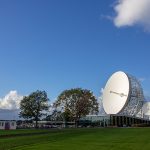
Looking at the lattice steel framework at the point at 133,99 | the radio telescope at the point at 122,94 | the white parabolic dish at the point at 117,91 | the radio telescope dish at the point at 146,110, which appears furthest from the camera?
the radio telescope dish at the point at 146,110

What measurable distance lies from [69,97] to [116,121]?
82.1 ft

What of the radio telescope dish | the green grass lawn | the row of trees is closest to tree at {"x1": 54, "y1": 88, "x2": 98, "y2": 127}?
the row of trees

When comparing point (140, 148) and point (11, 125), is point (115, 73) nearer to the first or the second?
point (11, 125)

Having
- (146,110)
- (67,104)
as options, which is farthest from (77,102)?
(146,110)

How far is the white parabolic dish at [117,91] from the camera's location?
140000 mm

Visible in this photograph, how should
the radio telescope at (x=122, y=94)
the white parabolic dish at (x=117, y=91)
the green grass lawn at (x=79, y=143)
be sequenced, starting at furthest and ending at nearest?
the radio telescope at (x=122, y=94)
the white parabolic dish at (x=117, y=91)
the green grass lawn at (x=79, y=143)

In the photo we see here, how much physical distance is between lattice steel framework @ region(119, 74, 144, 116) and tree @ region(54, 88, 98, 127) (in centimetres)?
1192

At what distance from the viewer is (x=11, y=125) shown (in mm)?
122812

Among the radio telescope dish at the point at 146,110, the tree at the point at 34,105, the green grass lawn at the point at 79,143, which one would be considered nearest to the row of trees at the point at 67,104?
the tree at the point at 34,105

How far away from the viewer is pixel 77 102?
484 feet

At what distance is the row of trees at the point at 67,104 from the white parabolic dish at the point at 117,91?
224 inches

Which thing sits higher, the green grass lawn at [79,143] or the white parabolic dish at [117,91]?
the white parabolic dish at [117,91]

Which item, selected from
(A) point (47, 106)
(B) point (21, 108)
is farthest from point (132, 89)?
(B) point (21, 108)

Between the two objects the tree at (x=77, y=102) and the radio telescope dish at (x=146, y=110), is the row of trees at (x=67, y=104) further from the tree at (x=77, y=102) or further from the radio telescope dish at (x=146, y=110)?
the radio telescope dish at (x=146, y=110)
